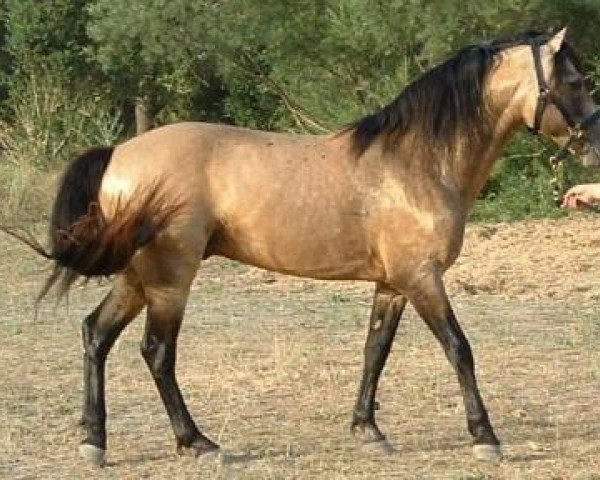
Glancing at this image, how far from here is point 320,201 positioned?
659cm

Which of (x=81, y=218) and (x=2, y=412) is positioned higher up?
(x=81, y=218)

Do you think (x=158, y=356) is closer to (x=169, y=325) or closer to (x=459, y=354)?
(x=169, y=325)

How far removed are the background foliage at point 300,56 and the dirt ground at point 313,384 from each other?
2.88 m

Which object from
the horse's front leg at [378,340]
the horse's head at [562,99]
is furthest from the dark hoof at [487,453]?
the horse's head at [562,99]

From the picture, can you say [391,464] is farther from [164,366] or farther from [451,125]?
[451,125]

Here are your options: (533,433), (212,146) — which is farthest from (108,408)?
(533,433)

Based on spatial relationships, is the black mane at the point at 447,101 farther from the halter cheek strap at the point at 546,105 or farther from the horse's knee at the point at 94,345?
the horse's knee at the point at 94,345

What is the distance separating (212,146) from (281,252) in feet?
1.90

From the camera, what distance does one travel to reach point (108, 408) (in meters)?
7.54

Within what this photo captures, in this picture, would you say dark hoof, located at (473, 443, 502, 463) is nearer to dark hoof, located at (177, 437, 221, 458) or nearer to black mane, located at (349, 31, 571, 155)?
dark hoof, located at (177, 437, 221, 458)

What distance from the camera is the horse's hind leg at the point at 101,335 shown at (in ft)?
21.5

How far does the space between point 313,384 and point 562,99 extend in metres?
2.39

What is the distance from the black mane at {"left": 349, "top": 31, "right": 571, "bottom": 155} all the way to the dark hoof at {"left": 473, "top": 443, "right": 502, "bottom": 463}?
1379mm

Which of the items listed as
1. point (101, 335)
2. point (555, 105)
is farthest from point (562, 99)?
point (101, 335)
